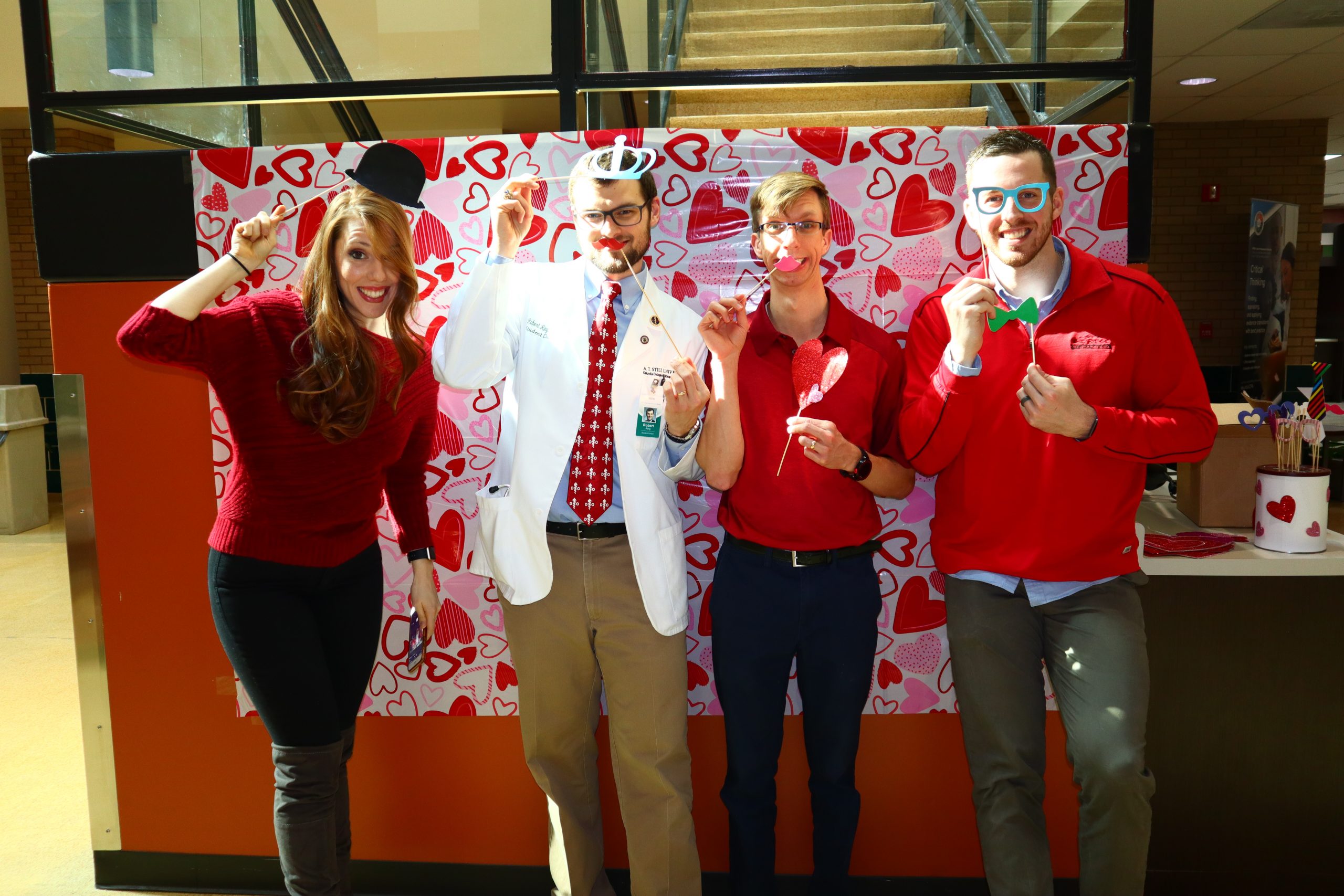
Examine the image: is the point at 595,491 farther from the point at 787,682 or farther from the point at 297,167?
the point at 297,167

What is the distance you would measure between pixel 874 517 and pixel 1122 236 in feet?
3.38

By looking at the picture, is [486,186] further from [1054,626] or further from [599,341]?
[1054,626]

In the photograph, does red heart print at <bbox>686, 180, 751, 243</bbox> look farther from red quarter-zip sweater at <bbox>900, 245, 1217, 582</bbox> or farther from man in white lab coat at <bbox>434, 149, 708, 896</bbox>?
red quarter-zip sweater at <bbox>900, 245, 1217, 582</bbox>

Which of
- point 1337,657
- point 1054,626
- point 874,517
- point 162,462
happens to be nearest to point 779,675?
point 874,517

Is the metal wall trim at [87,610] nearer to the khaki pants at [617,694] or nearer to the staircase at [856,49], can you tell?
the khaki pants at [617,694]

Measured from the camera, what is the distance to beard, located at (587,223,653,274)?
6.79 ft

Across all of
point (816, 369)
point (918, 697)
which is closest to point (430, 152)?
point (816, 369)

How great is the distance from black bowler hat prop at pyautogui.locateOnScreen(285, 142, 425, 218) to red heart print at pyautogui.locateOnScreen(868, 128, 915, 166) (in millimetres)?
1182

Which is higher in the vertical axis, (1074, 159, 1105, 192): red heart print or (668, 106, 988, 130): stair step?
(668, 106, 988, 130): stair step

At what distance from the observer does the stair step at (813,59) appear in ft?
11.9

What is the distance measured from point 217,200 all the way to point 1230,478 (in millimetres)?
3000

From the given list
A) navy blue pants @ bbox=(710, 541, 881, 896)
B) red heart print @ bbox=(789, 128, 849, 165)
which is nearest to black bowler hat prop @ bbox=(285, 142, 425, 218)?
red heart print @ bbox=(789, 128, 849, 165)

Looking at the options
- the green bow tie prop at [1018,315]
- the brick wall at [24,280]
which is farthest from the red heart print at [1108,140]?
the brick wall at [24,280]

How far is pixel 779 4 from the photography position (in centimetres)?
445
